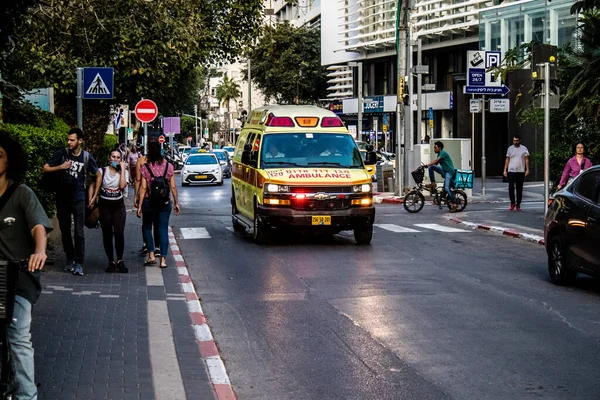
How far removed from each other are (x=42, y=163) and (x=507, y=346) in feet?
29.8

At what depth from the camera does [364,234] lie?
1861 cm

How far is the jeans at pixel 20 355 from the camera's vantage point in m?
6.27

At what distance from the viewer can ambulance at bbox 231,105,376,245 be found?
59.6ft

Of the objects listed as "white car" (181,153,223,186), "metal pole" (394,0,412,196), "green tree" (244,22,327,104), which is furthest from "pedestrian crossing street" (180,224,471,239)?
"green tree" (244,22,327,104)

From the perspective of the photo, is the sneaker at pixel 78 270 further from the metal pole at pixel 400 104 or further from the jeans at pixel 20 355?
the metal pole at pixel 400 104

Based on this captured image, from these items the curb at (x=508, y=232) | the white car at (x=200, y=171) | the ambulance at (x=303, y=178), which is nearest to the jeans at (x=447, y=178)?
the curb at (x=508, y=232)

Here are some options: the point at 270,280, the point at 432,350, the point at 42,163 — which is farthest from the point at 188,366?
the point at 42,163

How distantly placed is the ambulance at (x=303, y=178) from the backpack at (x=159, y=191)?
331 centimetres

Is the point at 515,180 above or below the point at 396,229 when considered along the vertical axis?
above

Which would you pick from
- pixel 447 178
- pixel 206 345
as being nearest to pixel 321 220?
pixel 206 345

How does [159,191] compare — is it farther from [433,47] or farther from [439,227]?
[433,47]

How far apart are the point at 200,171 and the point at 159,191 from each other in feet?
108

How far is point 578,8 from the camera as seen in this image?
16062mm

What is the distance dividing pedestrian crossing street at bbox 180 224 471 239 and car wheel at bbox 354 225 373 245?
3218 millimetres
